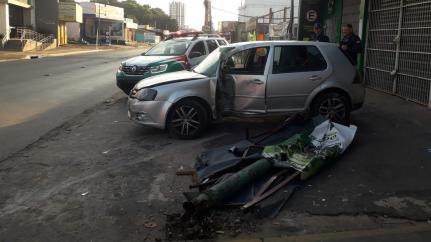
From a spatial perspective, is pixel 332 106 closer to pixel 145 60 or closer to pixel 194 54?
pixel 194 54

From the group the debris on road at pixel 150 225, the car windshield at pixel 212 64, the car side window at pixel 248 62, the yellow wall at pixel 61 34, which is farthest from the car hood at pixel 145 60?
the yellow wall at pixel 61 34

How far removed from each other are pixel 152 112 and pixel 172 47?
233 inches

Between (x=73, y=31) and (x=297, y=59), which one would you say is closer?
(x=297, y=59)

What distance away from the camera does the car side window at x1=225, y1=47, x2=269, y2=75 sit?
333 inches

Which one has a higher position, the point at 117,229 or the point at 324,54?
the point at 324,54

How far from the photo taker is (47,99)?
44.9ft

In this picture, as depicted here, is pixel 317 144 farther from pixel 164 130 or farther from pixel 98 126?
pixel 98 126

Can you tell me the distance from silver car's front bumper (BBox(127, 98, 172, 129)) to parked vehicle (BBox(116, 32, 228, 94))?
4480mm

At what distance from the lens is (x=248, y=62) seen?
8578 millimetres

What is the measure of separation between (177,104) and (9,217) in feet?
12.1

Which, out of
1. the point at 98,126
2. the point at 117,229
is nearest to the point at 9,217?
the point at 117,229

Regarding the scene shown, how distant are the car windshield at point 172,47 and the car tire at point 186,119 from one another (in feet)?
17.7

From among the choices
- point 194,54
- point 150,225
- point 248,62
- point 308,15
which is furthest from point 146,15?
point 150,225

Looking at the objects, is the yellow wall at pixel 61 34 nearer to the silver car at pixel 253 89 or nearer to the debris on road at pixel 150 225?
the silver car at pixel 253 89
